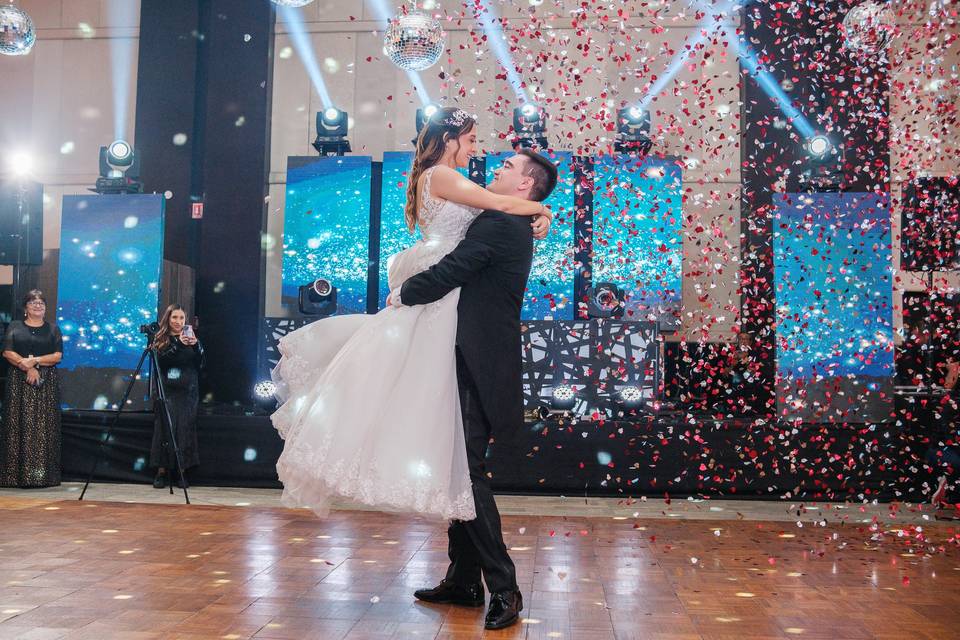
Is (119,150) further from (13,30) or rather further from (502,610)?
(502,610)

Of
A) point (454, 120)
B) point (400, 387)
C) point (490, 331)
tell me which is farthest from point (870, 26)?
point (400, 387)

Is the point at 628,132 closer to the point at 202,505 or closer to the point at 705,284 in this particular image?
the point at 705,284

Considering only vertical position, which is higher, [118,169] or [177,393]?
[118,169]

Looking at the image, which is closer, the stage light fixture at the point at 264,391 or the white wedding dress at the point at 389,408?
the white wedding dress at the point at 389,408

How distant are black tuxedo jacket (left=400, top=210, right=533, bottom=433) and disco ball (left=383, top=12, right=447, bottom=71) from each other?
141 inches

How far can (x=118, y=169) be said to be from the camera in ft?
24.1

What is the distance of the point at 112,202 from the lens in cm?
709

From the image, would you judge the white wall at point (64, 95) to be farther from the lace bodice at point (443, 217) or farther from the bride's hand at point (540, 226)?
the bride's hand at point (540, 226)

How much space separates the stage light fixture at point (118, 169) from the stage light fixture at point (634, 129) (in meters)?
4.24

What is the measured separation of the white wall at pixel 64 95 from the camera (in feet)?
29.1

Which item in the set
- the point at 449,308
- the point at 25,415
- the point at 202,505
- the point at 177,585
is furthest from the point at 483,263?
the point at 25,415

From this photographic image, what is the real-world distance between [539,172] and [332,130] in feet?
18.8

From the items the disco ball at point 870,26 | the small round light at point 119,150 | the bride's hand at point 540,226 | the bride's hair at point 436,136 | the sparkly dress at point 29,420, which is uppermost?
the disco ball at point 870,26

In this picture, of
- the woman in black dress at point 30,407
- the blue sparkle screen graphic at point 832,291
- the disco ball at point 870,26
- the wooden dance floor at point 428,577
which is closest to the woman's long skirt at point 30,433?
the woman in black dress at point 30,407
